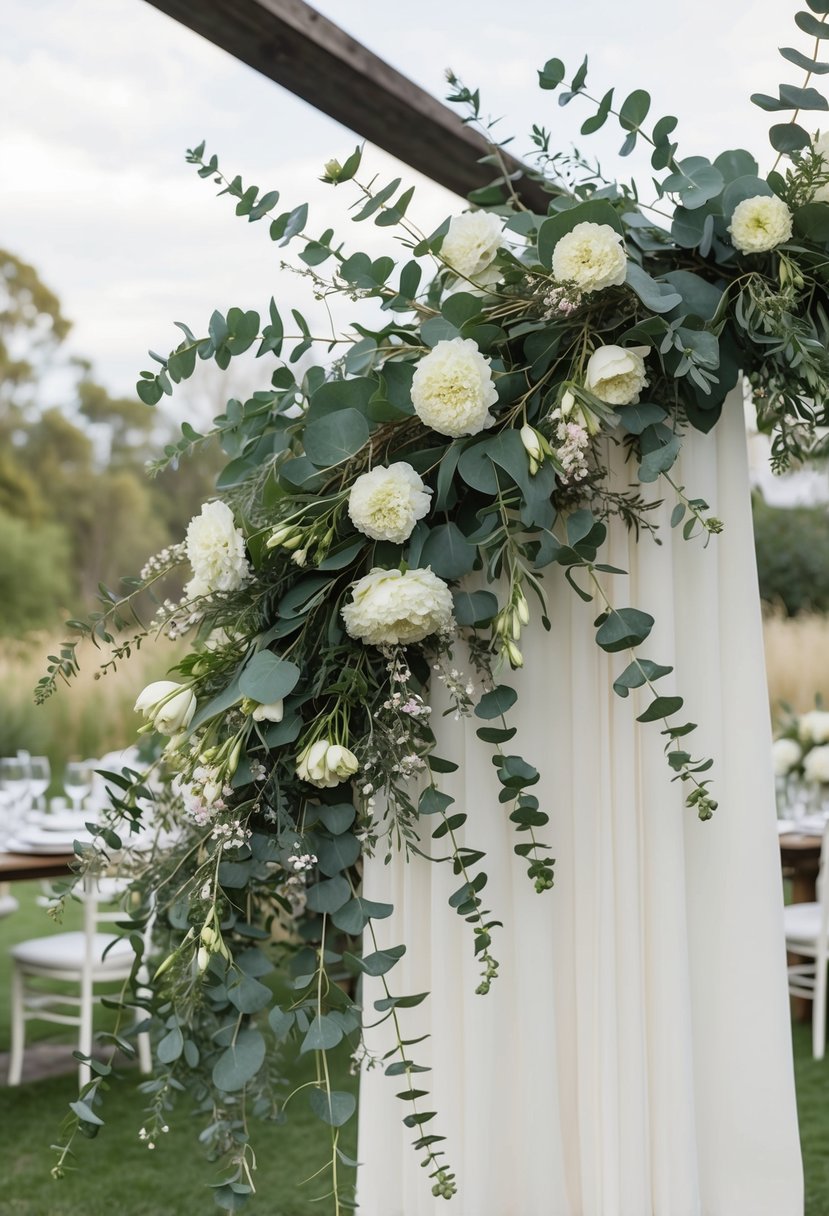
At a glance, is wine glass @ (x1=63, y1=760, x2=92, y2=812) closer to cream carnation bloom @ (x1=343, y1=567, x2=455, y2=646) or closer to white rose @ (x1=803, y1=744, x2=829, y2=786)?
white rose @ (x1=803, y1=744, x2=829, y2=786)

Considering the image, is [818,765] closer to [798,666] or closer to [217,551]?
[217,551]

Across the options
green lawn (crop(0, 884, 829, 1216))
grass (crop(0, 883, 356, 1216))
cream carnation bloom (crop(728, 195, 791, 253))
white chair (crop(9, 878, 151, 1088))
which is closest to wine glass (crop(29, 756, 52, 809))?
white chair (crop(9, 878, 151, 1088))

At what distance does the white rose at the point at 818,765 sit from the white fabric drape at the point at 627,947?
9.97 ft

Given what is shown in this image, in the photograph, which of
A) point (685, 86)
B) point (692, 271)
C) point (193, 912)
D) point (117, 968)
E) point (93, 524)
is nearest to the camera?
point (193, 912)

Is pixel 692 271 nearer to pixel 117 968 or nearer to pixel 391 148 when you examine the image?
pixel 391 148

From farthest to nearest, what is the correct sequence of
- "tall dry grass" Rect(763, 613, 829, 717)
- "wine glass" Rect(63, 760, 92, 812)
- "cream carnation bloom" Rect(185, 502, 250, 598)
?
1. "tall dry grass" Rect(763, 613, 829, 717)
2. "wine glass" Rect(63, 760, 92, 812)
3. "cream carnation bloom" Rect(185, 502, 250, 598)

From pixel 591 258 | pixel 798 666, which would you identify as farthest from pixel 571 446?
pixel 798 666

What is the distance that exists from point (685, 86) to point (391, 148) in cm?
114

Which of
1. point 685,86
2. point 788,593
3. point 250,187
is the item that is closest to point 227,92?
point 788,593

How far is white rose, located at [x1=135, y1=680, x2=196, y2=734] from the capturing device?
1.26 m

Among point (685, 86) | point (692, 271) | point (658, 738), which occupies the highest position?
point (685, 86)

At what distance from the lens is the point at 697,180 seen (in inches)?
51.0

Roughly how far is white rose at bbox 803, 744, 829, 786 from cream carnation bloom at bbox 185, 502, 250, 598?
3383 millimetres

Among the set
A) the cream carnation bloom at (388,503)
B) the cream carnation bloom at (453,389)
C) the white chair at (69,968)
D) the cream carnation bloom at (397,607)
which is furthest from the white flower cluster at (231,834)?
the white chair at (69,968)
